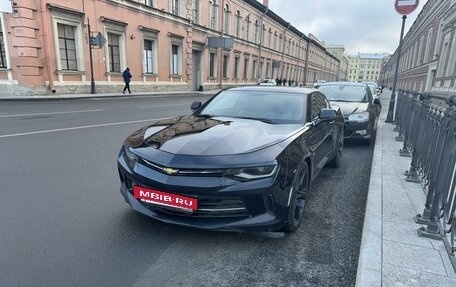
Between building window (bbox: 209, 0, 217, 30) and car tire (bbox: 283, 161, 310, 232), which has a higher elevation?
building window (bbox: 209, 0, 217, 30)

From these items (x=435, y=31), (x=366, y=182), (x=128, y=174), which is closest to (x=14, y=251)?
(x=128, y=174)

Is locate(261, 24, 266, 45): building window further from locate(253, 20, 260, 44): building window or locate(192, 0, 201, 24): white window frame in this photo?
locate(192, 0, 201, 24): white window frame

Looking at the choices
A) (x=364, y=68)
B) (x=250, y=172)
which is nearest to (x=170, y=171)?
(x=250, y=172)

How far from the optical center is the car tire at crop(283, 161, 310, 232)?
2991mm

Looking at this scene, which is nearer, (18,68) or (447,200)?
(447,200)

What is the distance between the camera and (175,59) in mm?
28891

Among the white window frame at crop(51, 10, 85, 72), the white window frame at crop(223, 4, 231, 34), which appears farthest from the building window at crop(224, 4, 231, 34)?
the white window frame at crop(51, 10, 85, 72)

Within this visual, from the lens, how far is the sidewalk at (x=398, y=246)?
2.32 metres

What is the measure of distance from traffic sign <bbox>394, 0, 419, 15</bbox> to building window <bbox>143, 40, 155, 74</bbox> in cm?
1944

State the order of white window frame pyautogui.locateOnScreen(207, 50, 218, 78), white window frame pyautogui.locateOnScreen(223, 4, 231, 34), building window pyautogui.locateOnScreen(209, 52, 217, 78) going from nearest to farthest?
white window frame pyautogui.locateOnScreen(207, 50, 218, 78) < building window pyautogui.locateOnScreen(209, 52, 217, 78) < white window frame pyautogui.locateOnScreen(223, 4, 231, 34)

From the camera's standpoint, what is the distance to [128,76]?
21.2m

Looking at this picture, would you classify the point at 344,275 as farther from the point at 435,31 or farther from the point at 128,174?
the point at 435,31

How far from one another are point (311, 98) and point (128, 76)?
18.9m

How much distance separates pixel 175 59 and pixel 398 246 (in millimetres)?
28254
